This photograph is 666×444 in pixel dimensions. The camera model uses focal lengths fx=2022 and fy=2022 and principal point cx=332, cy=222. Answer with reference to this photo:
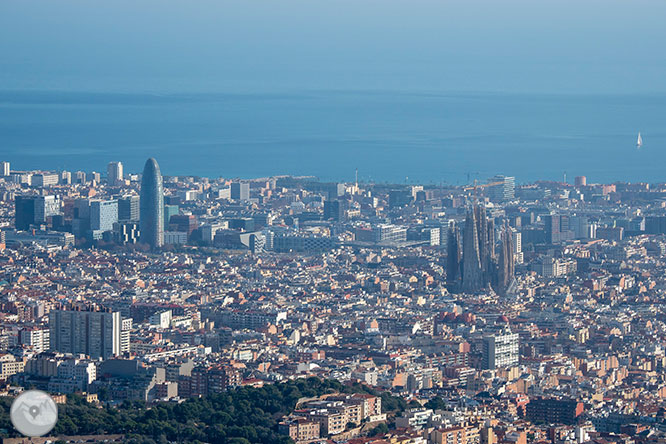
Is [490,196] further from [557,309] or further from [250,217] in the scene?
[557,309]

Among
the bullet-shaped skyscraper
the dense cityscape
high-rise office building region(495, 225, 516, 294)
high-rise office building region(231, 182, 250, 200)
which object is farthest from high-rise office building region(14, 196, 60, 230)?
high-rise office building region(495, 225, 516, 294)

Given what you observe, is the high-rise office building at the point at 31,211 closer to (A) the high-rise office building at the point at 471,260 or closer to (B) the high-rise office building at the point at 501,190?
(B) the high-rise office building at the point at 501,190

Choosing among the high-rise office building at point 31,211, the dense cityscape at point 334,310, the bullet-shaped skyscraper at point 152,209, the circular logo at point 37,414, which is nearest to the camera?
the circular logo at point 37,414

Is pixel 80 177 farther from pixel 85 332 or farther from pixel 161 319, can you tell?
pixel 85 332

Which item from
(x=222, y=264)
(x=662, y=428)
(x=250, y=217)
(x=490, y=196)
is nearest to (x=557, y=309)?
(x=222, y=264)

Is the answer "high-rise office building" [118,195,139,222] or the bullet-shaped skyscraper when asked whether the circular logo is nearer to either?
the bullet-shaped skyscraper

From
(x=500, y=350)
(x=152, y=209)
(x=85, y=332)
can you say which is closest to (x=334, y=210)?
(x=152, y=209)

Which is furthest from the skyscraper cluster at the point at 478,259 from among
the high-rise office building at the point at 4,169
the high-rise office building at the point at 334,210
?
the high-rise office building at the point at 4,169
